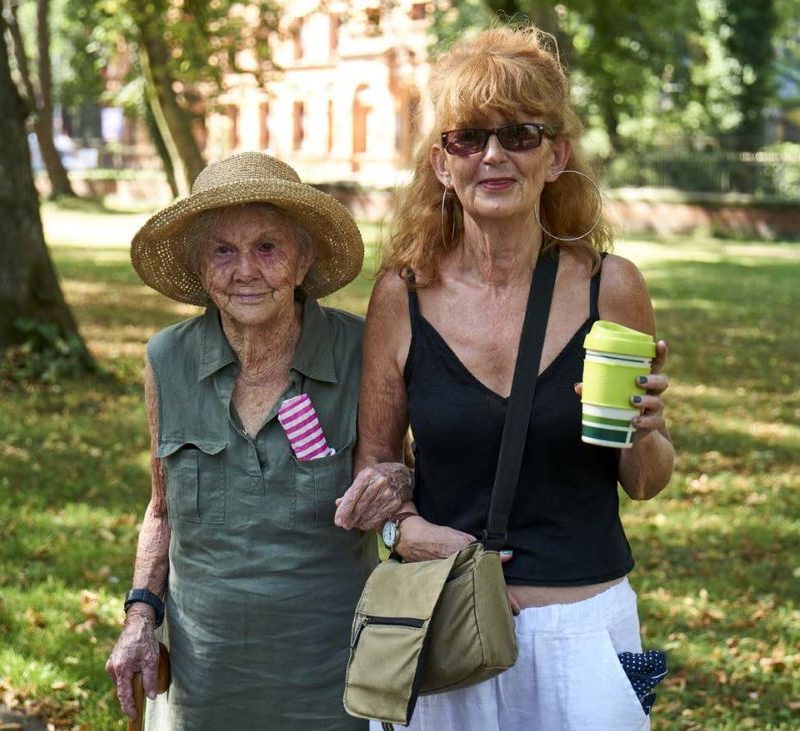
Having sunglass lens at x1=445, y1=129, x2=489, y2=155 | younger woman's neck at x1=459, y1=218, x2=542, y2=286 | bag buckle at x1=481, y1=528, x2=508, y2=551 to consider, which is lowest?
bag buckle at x1=481, y1=528, x2=508, y2=551

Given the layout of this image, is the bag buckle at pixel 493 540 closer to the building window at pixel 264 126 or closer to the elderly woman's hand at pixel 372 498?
the elderly woman's hand at pixel 372 498

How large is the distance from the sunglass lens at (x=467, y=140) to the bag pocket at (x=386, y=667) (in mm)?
991

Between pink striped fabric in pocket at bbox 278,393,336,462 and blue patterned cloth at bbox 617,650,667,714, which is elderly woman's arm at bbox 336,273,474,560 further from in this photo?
blue patterned cloth at bbox 617,650,667,714

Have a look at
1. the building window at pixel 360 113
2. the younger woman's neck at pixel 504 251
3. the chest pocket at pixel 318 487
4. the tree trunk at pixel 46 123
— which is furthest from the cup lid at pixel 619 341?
the building window at pixel 360 113

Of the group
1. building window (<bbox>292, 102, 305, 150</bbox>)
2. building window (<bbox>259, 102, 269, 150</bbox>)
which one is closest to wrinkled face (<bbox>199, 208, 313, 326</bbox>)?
building window (<bbox>292, 102, 305, 150</bbox>)

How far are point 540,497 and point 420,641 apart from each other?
419mm

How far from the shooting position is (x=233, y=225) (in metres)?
3.07

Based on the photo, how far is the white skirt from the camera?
107 inches

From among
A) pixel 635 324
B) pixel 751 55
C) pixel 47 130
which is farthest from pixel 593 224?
pixel 47 130

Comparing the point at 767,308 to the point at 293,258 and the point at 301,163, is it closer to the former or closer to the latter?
the point at 293,258

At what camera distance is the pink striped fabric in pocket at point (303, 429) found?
9.95 feet

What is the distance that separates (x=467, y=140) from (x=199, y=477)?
99cm

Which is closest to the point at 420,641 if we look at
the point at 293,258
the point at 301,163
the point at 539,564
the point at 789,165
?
the point at 539,564

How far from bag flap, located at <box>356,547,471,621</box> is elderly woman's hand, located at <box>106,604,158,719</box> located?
2.18ft
